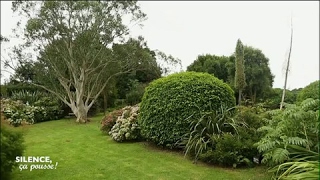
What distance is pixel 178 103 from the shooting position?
6453 mm

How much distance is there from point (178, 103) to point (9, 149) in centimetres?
403

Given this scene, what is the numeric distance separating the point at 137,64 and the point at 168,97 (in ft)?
29.8

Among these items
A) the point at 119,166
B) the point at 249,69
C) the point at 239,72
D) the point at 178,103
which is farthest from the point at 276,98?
the point at 119,166

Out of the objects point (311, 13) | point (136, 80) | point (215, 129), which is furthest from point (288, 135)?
point (136, 80)

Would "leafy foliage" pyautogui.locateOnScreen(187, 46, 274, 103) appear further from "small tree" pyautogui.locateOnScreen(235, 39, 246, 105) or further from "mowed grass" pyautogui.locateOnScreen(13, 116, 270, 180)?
"mowed grass" pyautogui.locateOnScreen(13, 116, 270, 180)

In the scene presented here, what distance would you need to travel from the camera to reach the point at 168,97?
21.7 ft

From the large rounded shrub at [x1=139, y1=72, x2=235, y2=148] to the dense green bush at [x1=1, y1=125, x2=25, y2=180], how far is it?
372 cm

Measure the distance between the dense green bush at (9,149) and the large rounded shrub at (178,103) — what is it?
3.72m

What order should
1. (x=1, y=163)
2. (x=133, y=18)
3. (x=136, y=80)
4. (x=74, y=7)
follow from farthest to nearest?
(x=136, y=80), (x=133, y=18), (x=74, y=7), (x=1, y=163)

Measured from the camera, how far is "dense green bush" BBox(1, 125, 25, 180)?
2.89 m

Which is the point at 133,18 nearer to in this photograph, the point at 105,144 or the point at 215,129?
the point at 105,144

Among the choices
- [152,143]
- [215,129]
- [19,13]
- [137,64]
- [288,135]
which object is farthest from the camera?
[137,64]

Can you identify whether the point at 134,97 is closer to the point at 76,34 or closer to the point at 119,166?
the point at 76,34

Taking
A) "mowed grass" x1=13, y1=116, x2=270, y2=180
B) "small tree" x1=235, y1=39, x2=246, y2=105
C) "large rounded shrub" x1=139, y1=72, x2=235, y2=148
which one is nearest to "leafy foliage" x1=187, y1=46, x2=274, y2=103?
"small tree" x1=235, y1=39, x2=246, y2=105
